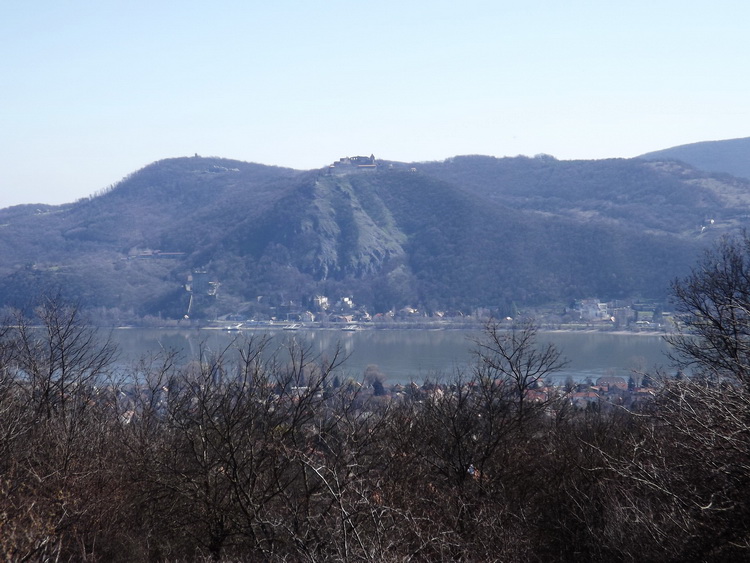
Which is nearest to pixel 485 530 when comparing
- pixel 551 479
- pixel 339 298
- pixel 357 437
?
pixel 357 437

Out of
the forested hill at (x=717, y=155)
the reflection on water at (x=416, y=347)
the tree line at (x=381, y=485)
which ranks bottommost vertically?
the reflection on water at (x=416, y=347)

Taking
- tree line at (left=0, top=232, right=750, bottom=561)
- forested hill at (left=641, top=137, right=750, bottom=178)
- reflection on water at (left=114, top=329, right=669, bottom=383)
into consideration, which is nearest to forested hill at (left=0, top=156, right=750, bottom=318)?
reflection on water at (left=114, top=329, right=669, bottom=383)

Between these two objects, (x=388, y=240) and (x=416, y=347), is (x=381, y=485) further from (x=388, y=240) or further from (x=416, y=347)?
(x=388, y=240)

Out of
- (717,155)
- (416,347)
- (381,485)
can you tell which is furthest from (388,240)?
(381,485)

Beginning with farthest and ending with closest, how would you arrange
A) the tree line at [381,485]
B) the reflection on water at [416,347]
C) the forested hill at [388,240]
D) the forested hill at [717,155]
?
the forested hill at [717,155] → the forested hill at [388,240] → the reflection on water at [416,347] → the tree line at [381,485]

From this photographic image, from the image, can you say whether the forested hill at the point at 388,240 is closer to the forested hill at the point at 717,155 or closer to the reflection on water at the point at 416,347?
the reflection on water at the point at 416,347

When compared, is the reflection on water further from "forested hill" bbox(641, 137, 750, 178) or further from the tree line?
"forested hill" bbox(641, 137, 750, 178)

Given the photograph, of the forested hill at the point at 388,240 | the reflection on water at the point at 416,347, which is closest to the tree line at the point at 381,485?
the reflection on water at the point at 416,347
